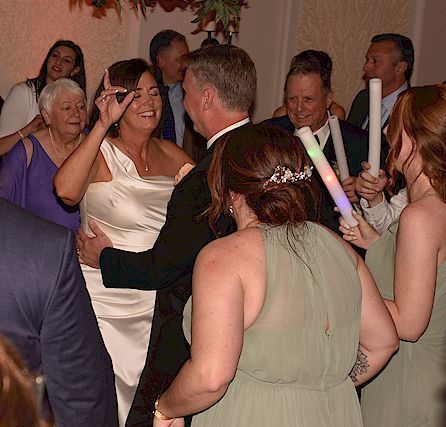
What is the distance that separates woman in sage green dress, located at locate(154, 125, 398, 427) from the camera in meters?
1.96

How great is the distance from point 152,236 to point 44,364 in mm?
1792

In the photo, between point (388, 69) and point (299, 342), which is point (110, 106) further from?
point (388, 69)

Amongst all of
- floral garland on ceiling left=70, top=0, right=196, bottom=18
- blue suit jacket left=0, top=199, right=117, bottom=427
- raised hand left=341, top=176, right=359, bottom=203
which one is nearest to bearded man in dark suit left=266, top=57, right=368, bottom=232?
raised hand left=341, top=176, right=359, bottom=203

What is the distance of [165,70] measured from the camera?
6059 millimetres

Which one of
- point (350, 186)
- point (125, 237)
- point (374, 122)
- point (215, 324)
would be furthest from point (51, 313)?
point (350, 186)

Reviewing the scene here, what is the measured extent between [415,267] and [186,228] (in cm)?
67

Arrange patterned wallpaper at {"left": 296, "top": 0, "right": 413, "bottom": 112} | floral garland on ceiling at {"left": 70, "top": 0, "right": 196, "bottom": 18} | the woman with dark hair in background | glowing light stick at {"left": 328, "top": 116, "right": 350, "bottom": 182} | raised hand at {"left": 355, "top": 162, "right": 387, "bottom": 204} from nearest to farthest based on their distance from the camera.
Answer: raised hand at {"left": 355, "top": 162, "right": 387, "bottom": 204} < glowing light stick at {"left": 328, "top": 116, "right": 350, "bottom": 182} < the woman with dark hair in background < floral garland on ceiling at {"left": 70, "top": 0, "right": 196, "bottom": 18} < patterned wallpaper at {"left": 296, "top": 0, "right": 413, "bottom": 112}

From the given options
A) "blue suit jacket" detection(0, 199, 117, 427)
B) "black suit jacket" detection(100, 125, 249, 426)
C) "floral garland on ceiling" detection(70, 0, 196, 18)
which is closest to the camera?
"blue suit jacket" detection(0, 199, 117, 427)

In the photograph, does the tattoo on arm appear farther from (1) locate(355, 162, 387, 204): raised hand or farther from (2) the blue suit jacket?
(2) the blue suit jacket

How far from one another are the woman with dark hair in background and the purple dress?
2.90ft

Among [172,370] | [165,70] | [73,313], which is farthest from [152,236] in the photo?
[165,70]

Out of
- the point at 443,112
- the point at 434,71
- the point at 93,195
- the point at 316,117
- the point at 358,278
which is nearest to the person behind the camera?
the point at 358,278

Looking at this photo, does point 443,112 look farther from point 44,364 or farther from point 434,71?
point 434,71

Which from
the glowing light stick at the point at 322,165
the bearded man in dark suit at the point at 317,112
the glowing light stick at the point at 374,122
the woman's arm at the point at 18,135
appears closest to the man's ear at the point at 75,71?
the woman's arm at the point at 18,135
